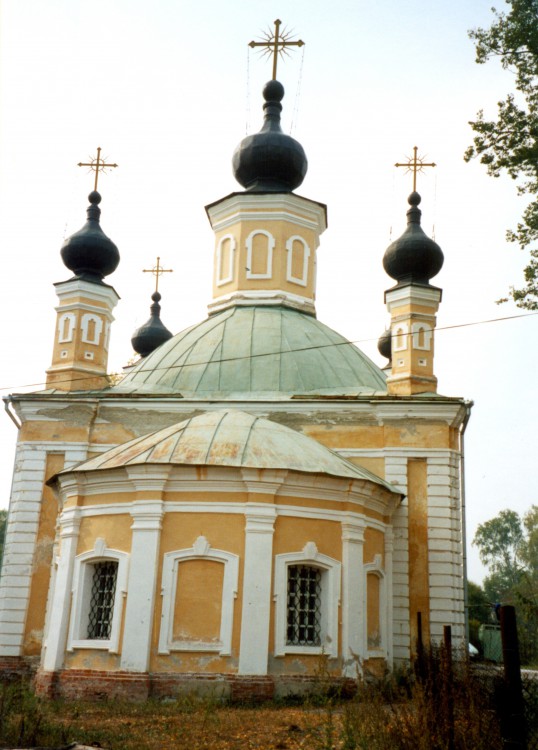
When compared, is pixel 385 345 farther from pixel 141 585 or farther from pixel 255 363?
pixel 141 585

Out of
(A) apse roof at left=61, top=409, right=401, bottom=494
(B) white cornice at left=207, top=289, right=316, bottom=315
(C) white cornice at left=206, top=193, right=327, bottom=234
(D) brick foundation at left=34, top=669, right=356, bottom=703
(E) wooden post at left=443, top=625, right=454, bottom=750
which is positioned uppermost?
(C) white cornice at left=206, top=193, right=327, bottom=234

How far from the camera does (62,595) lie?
41.7 feet

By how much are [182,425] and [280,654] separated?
3.88m

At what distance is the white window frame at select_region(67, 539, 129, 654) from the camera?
12.0 metres

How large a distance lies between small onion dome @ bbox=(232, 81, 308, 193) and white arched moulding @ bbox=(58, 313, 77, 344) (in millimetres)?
5262

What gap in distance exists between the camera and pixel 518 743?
5223 mm

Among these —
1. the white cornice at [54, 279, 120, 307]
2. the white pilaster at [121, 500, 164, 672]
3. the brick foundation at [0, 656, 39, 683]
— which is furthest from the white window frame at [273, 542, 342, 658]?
the white cornice at [54, 279, 120, 307]

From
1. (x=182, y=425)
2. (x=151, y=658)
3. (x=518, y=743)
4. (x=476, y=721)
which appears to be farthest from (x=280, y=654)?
(x=518, y=743)

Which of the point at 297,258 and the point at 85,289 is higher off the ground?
the point at 297,258

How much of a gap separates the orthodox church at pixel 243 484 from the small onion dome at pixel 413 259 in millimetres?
45

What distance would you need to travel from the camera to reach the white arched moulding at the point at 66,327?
58.0ft

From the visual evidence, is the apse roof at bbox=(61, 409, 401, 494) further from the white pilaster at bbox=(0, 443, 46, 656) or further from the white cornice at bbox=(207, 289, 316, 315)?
the white cornice at bbox=(207, 289, 316, 315)

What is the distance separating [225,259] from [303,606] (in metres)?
9.75

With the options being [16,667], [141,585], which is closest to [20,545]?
[16,667]
